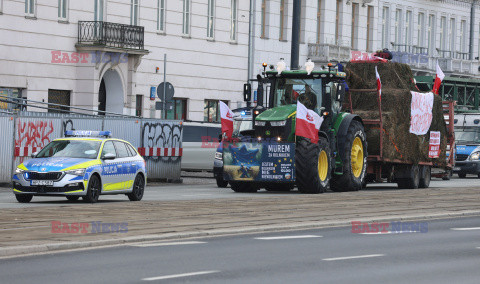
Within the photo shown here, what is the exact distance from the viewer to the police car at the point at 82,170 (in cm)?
2459

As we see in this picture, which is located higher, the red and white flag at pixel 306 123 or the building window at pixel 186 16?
the building window at pixel 186 16

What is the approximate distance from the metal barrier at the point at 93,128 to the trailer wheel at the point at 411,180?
6.94 m

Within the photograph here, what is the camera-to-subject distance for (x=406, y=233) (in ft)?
62.8

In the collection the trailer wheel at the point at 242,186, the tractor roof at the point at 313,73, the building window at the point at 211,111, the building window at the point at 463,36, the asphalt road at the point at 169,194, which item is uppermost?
the building window at the point at 463,36

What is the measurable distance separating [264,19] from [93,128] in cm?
2414

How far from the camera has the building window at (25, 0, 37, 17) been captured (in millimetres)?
43969

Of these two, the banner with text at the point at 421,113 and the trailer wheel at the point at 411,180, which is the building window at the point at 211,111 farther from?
the trailer wheel at the point at 411,180

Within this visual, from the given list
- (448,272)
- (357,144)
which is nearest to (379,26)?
(357,144)

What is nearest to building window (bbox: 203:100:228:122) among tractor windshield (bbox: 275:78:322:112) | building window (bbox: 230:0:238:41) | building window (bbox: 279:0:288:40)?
building window (bbox: 230:0:238:41)

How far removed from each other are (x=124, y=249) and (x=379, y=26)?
53642 mm

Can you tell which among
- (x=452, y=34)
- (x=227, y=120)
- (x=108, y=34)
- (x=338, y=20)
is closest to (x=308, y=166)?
Answer: (x=227, y=120)

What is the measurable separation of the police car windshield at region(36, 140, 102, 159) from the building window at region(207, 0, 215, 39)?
2842 cm

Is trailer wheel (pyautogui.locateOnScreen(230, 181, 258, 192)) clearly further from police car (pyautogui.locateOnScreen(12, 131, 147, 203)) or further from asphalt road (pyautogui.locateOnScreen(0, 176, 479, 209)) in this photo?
police car (pyautogui.locateOnScreen(12, 131, 147, 203))

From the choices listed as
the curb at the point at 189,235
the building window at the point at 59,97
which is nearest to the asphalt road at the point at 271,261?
the curb at the point at 189,235
